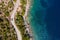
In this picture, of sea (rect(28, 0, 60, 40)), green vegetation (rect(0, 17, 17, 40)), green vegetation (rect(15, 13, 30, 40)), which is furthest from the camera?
sea (rect(28, 0, 60, 40))

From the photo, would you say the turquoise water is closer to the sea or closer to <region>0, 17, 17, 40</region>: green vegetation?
the sea

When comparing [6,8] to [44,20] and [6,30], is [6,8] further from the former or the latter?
[44,20]

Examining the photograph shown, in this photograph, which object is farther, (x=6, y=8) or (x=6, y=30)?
(x=6, y=8)

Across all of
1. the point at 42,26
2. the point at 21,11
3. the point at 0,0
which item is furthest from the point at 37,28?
the point at 0,0

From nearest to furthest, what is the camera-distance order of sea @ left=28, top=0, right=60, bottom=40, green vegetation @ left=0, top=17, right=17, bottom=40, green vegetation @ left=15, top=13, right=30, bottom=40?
green vegetation @ left=0, top=17, right=17, bottom=40, green vegetation @ left=15, top=13, right=30, bottom=40, sea @ left=28, top=0, right=60, bottom=40

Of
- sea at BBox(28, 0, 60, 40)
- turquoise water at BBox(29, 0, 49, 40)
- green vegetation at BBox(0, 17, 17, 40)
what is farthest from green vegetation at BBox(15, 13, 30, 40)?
turquoise water at BBox(29, 0, 49, 40)

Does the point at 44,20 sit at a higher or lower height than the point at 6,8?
lower

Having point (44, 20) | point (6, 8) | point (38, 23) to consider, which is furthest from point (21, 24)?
point (44, 20)

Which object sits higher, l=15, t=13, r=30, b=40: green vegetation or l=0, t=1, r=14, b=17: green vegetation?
l=0, t=1, r=14, b=17: green vegetation
